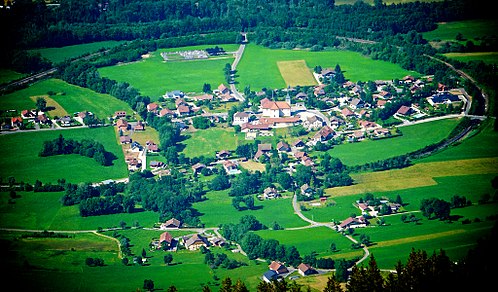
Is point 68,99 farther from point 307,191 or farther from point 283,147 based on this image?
point 307,191

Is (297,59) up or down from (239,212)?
up

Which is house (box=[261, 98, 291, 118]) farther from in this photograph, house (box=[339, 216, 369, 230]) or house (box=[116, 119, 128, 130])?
→ house (box=[339, 216, 369, 230])

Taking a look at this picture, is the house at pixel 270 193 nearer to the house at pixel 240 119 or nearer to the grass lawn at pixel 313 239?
the grass lawn at pixel 313 239

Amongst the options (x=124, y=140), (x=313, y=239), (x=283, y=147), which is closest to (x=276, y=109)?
(x=283, y=147)

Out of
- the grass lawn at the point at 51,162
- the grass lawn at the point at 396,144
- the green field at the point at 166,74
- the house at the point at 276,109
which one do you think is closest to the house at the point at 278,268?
the grass lawn at the point at 396,144

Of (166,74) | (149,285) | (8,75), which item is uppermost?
(8,75)

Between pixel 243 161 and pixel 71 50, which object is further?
pixel 71 50

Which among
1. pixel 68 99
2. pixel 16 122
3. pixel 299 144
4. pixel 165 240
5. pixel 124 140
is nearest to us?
pixel 165 240
